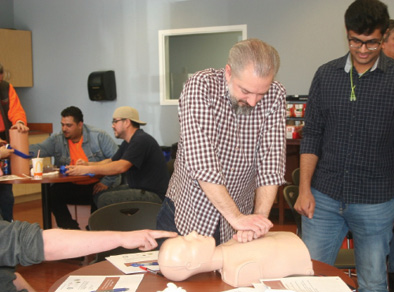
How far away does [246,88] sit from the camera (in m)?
1.78

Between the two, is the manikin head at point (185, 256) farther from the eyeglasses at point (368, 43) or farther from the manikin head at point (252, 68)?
the eyeglasses at point (368, 43)

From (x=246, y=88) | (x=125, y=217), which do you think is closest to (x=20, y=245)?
→ (x=246, y=88)

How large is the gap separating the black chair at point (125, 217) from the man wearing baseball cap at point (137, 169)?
4.92 ft

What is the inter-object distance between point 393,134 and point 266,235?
3.02 feet

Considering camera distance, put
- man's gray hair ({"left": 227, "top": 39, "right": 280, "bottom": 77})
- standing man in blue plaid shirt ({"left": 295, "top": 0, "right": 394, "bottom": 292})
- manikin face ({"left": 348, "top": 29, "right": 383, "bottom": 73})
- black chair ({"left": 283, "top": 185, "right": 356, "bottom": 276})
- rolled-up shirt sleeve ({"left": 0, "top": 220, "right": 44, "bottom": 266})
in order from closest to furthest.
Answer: rolled-up shirt sleeve ({"left": 0, "top": 220, "right": 44, "bottom": 266}), man's gray hair ({"left": 227, "top": 39, "right": 280, "bottom": 77}), manikin face ({"left": 348, "top": 29, "right": 383, "bottom": 73}), standing man in blue plaid shirt ({"left": 295, "top": 0, "right": 394, "bottom": 292}), black chair ({"left": 283, "top": 185, "right": 356, "bottom": 276})

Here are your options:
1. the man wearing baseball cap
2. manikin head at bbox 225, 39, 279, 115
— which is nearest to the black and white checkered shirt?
manikin head at bbox 225, 39, 279, 115

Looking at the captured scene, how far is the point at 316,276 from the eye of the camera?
5.65 ft

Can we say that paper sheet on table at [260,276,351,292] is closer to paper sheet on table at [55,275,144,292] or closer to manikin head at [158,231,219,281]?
manikin head at [158,231,219,281]

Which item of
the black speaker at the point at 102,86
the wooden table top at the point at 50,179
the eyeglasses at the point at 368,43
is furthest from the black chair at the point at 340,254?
the black speaker at the point at 102,86

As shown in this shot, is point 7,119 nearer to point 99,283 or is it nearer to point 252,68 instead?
point 99,283

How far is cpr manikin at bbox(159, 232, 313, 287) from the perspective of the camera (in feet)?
5.27

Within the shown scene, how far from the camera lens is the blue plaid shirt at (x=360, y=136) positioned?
227 cm

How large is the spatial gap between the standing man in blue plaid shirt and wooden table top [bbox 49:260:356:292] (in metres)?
0.50

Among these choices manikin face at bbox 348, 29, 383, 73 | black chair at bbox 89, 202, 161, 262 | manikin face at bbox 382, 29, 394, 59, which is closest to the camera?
manikin face at bbox 348, 29, 383, 73
